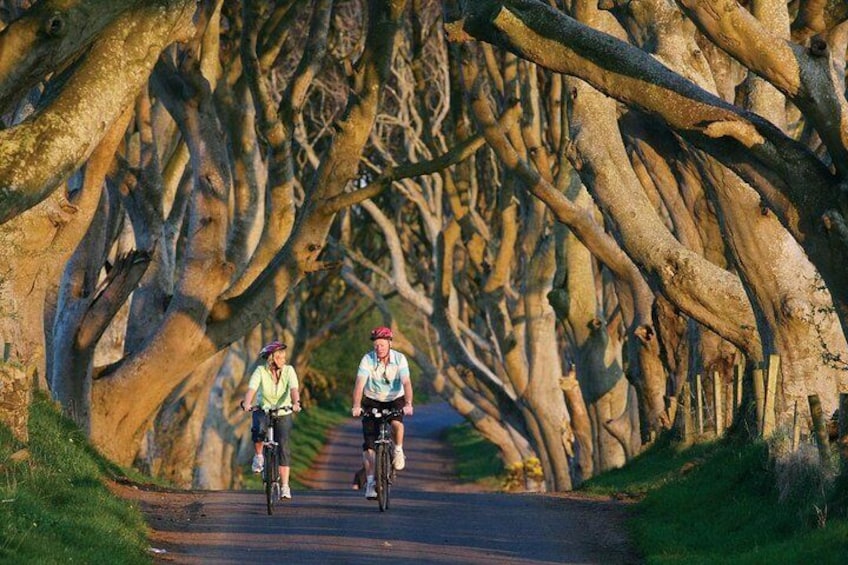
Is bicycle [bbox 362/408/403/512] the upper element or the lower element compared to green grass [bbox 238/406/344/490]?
lower

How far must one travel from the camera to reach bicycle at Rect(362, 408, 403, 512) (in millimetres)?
15727

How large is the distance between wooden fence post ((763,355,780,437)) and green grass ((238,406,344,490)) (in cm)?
2483

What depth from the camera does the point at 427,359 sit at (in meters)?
36.8

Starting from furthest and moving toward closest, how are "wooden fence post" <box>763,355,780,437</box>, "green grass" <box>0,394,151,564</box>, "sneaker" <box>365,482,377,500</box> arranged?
"sneaker" <box>365,482,377,500</box>
"wooden fence post" <box>763,355,780,437</box>
"green grass" <box>0,394,151,564</box>

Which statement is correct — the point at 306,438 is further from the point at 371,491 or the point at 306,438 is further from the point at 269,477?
the point at 371,491

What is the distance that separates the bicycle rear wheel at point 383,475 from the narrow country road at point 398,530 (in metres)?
0.11

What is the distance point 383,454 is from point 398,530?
5.23ft

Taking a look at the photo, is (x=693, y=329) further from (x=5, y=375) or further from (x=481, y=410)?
(x=481, y=410)

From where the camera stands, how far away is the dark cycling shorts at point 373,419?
16.0 m

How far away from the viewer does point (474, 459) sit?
48406 millimetres

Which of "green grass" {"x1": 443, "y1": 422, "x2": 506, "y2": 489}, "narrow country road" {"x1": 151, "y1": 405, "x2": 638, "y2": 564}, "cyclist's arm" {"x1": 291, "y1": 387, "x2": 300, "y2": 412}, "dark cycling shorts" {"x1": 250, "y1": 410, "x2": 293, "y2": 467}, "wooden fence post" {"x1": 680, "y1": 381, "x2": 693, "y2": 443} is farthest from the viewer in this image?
"green grass" {"x1": 443, "y1": 422, "x2": 506, "y2": 489}

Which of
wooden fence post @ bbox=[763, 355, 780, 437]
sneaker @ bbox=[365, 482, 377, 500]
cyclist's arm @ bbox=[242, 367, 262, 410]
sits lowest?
sneaker @ bbox=[365, 482, 377, 500]

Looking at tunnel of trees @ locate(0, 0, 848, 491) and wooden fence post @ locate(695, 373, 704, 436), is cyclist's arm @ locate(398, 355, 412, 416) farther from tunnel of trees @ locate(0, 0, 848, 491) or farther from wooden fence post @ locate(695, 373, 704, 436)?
wooden fence post @ locate(695, 373, 704, 436)

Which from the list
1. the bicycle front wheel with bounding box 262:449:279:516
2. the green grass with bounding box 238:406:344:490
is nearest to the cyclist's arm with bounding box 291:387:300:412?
the bicycle front wheel with bounding box 262:449:279:516
